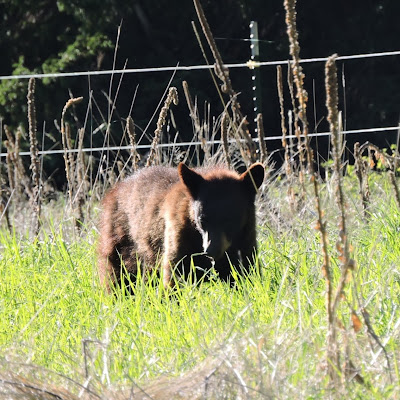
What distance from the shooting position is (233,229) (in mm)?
4934

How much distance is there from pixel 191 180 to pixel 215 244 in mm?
504

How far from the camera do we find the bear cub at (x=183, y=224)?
4934mm

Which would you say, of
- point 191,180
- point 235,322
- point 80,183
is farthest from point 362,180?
point 235,322

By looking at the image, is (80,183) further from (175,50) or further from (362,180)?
(175,50)

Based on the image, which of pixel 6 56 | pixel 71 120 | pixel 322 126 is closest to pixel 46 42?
pixel 6 56

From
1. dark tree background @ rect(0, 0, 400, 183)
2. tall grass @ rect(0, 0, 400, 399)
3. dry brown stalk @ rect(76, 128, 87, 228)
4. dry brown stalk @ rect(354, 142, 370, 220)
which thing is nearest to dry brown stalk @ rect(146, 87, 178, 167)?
tall grass @ rect(0, 0, 400, 399)

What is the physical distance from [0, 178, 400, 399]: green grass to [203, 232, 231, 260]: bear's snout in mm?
163

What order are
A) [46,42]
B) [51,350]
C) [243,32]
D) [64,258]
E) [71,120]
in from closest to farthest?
[51,350]
[64,258]
[71,120]
[46,42]
[243,32]

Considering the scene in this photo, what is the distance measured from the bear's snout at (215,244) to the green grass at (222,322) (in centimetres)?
16

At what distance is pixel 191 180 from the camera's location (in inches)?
199

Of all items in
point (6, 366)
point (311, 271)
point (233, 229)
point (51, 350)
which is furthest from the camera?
point (233, 229)

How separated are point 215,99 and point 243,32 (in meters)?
2.95

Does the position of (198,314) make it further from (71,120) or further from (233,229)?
(71,120)

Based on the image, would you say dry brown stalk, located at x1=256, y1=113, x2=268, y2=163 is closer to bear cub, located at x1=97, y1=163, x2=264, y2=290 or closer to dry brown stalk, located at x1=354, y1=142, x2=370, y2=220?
bear cub, located at x1=97, y1=163, x2=264, y2=290
